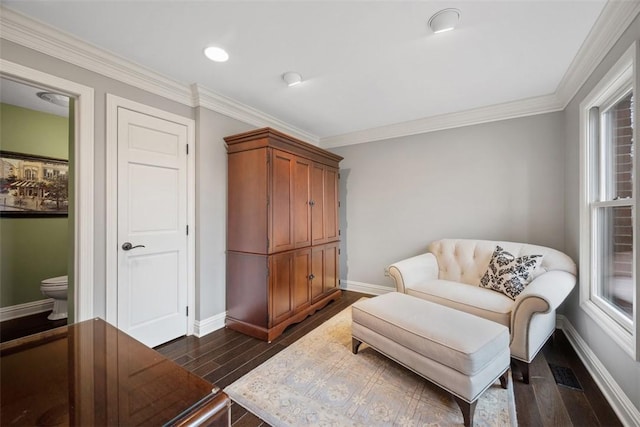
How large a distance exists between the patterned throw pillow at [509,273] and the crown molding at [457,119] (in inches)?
60.6

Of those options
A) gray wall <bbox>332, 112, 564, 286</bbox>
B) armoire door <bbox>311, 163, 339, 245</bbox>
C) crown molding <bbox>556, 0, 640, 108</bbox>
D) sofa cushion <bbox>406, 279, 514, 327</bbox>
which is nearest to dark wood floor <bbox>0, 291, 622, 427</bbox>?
sofa cushion <bbox>406, 279, 514, 327</bbox>

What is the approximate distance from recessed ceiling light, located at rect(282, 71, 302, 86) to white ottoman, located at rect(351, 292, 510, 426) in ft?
6.68

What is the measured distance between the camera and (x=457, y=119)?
318cm

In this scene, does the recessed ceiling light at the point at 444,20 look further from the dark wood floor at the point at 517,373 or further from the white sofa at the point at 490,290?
the dark wood floor at the point at 517,373

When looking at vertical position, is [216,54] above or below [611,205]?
above

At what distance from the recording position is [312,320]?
9.68ft

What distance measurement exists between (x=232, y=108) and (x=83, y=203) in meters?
1.59

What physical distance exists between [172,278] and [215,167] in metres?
1.14

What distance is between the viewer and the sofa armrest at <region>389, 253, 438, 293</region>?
2613mm

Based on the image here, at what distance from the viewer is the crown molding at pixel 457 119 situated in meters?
2.77

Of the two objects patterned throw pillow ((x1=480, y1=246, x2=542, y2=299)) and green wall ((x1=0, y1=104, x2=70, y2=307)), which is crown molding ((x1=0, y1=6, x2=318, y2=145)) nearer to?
green wall ((x1=0, y1=104, x2=70, y2=307))

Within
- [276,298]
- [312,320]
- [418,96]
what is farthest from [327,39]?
[312,320]

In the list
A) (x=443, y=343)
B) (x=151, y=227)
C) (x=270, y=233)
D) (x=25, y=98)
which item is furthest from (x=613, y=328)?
(x=25, y=98)

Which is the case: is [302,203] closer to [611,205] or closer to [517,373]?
[517,373]
